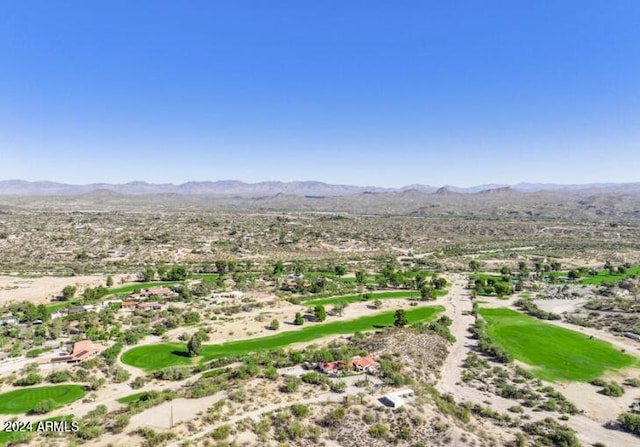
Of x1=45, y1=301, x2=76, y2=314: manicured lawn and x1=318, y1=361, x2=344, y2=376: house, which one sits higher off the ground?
x1=318, y1=361, x2=344, y2=376: house

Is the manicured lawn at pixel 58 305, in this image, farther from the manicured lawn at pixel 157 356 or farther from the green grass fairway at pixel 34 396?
the green grass fairway at pixel 34 396

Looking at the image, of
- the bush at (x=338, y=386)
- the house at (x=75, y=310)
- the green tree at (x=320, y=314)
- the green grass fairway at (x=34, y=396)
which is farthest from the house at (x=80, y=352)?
the green tree at (x=320, y=314)

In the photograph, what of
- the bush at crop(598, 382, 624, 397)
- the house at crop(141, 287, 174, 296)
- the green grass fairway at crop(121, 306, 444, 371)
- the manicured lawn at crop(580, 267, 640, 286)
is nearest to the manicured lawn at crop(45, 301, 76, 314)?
the house at crop(141, 287, 174, 296)

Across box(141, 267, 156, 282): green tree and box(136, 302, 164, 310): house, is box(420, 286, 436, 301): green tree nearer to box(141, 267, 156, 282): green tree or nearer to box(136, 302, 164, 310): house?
box(136, 302, 164, 310): house

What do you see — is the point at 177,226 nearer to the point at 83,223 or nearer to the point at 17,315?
the point at 83,223

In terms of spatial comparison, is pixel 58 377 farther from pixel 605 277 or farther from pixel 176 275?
pixel 605 277

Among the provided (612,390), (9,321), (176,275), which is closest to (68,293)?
(9,321)
